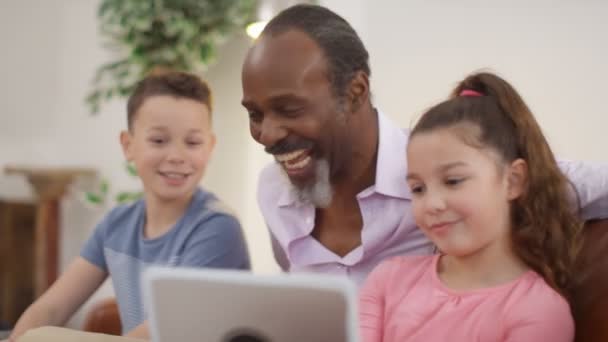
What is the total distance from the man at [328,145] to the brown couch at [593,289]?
5cm

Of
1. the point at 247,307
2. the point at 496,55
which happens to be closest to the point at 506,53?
the point at 496,55

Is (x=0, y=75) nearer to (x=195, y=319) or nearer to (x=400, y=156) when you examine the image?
(x=400, y=156)

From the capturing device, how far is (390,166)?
1.45m

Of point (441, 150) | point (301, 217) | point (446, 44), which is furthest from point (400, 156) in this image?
point (446, 44)

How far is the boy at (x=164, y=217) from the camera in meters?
1.65

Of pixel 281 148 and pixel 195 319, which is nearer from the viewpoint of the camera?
pixel 195 319

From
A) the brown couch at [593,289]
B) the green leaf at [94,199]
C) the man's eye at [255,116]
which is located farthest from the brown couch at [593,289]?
the green leaf at [94,199]

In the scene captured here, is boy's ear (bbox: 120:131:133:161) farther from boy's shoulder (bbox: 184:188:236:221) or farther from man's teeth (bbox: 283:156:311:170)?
man's teeth (bbox: 283:156:311:170)

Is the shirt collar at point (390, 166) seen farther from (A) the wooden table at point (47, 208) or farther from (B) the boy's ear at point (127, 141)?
(A) the wooden table at point (47, 208)

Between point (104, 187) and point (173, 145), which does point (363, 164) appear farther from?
point (104, 187)

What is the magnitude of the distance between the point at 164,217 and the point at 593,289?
895 millimetres

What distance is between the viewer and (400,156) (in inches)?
57.8

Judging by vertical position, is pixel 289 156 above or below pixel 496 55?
below

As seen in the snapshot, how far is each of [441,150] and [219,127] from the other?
2.63 meters
